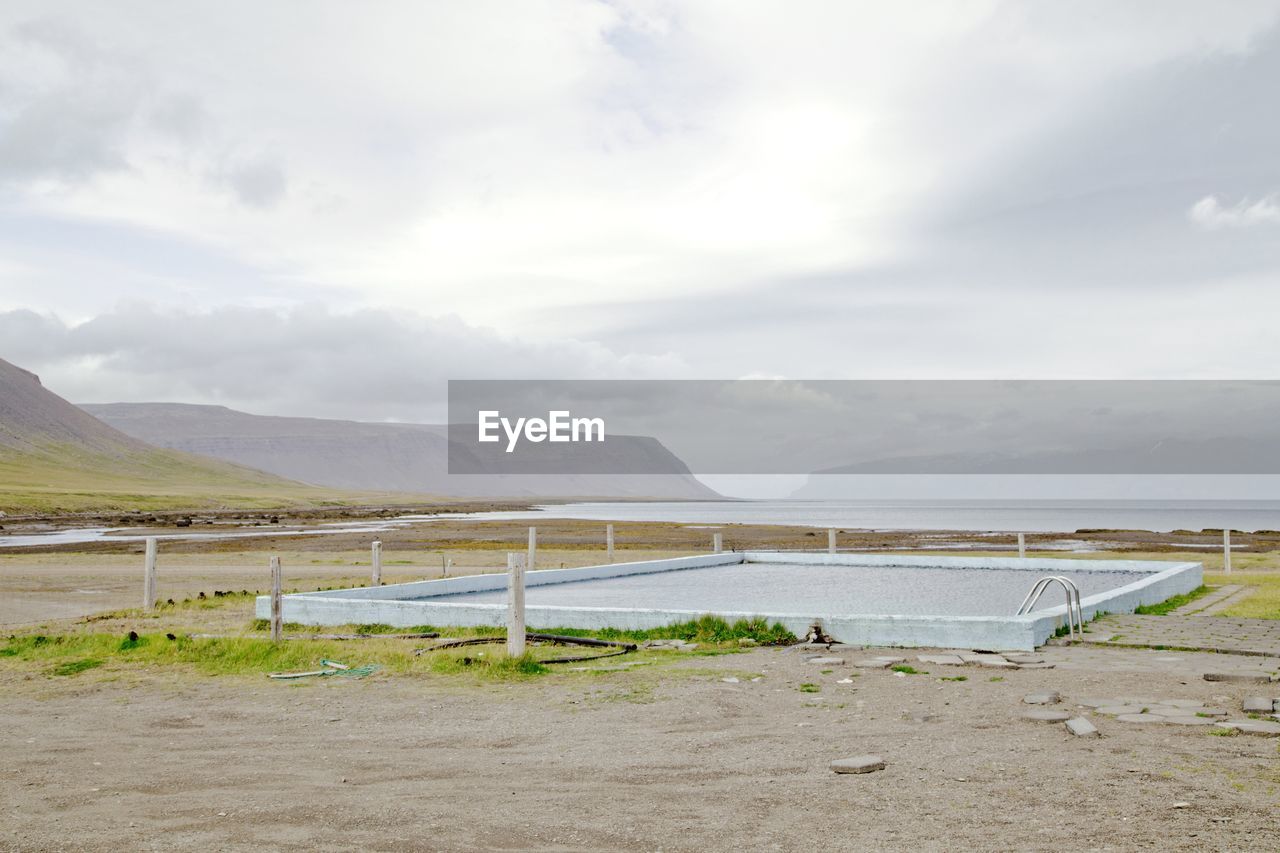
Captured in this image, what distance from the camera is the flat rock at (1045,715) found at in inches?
372

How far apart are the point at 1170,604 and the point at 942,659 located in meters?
9.37

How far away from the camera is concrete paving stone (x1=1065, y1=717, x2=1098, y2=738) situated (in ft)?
28.5

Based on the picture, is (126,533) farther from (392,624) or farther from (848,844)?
(848,844)

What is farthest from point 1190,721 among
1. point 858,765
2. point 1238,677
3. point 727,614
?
point 727,614

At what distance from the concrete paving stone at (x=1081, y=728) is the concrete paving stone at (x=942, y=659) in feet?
11.6

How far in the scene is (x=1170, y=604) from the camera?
20016 mm

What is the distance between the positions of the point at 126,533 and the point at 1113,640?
211 ft

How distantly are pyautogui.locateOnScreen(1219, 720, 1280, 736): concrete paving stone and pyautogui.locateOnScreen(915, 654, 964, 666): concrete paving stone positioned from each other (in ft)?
12.6

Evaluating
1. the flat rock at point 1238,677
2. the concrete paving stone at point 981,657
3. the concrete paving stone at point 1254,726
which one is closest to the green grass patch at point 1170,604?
the concrete paving stone at point 981,657

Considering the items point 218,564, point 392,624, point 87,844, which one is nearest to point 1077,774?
point 87,844

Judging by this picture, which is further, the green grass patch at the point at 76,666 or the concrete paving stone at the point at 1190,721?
the green grass patch at the point at 76,666

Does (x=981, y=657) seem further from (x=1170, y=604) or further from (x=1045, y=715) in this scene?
(x=1170, y=604)

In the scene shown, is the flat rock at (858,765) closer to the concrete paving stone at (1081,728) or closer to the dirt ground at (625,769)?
the dirt ground at (625,769)

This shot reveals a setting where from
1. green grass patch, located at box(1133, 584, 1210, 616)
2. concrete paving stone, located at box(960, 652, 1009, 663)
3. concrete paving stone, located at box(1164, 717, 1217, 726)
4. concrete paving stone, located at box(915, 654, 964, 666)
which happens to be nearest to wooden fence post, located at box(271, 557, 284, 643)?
concrete paving stone, located at box(915, 654, 964, 666)
